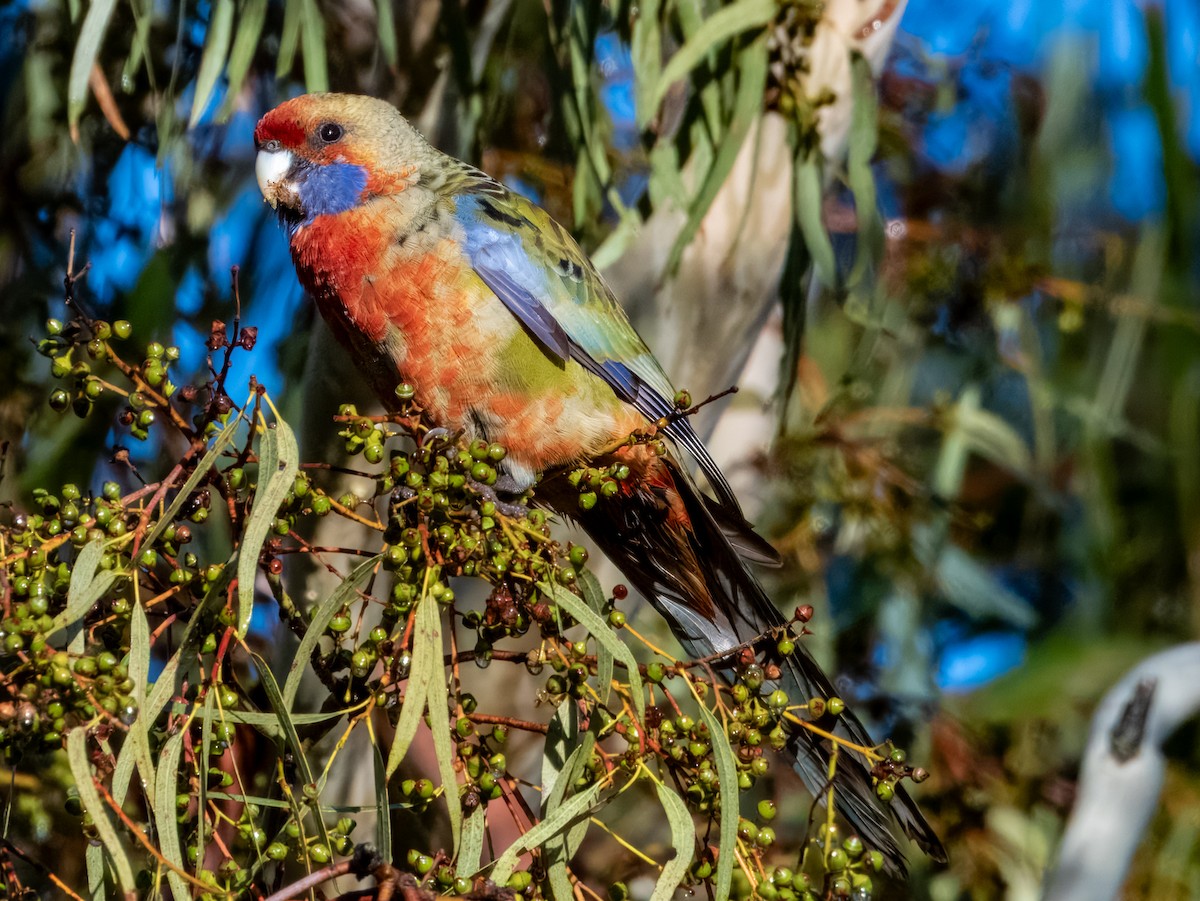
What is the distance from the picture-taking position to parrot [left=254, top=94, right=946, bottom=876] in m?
2.26

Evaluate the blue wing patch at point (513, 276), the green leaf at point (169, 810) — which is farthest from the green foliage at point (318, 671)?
the blue wing patch at point (513, 276)

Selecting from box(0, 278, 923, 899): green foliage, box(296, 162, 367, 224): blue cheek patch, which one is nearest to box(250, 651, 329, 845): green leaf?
box(0, 278, 923, 899): green foliage

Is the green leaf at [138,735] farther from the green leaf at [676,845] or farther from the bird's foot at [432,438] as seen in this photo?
the green leaf at [676,845]

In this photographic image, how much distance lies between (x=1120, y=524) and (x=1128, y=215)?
1135 millimetres

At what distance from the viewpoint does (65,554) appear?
6.38ft

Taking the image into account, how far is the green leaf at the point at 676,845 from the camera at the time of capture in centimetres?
142

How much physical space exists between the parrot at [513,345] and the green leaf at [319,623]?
70 cm

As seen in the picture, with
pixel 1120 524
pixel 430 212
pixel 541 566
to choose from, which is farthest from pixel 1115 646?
pixel 541 566

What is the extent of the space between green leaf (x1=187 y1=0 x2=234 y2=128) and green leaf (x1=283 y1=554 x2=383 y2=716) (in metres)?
1.35

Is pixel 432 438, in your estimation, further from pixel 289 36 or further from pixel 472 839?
pixel 289 36

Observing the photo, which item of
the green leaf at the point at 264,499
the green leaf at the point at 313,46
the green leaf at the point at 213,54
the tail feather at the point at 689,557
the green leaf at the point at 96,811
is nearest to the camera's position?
the green leaf at the point at 96,811

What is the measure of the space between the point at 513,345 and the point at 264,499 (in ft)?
3.48

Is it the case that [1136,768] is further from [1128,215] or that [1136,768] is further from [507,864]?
[1128,215]

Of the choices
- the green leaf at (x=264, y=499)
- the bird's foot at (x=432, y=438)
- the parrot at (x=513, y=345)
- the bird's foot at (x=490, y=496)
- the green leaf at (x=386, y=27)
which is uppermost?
the green leaf at (x=386, y=27)
